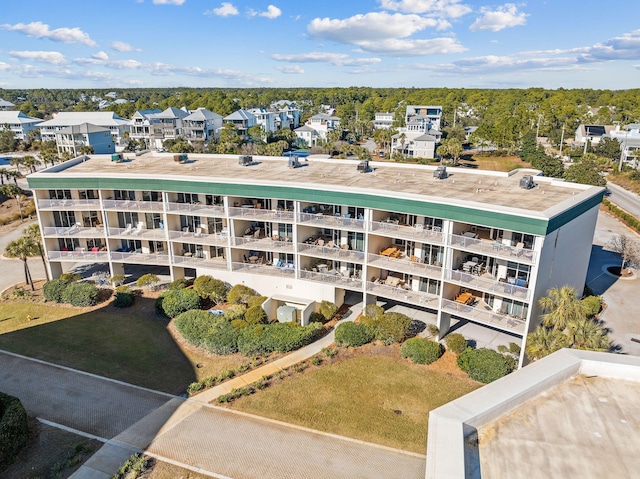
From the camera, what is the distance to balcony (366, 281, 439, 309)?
30.0 meters

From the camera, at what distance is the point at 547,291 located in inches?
1056

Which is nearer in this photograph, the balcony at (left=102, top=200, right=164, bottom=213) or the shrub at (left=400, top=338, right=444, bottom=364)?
the shrub at (left=400, top=338, right=444, bottom=364)

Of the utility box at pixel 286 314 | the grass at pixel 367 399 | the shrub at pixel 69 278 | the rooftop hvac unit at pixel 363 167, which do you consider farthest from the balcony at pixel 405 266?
the shrub at pixel 69 278

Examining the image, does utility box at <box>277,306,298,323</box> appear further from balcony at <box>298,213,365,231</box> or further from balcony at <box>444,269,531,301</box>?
balcony at <box>444,269,531,301</box>

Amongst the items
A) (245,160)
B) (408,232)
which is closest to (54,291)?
(245,160)

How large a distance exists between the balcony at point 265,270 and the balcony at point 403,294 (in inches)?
255

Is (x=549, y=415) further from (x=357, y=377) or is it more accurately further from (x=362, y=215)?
(x=362, y=215)

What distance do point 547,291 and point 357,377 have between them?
12.6 metres

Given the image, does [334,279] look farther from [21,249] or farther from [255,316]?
[21,249]

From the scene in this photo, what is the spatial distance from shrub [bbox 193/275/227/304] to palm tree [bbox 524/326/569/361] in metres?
22.1

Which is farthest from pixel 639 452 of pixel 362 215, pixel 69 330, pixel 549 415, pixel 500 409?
pixel 69 330

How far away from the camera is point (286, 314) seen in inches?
1257

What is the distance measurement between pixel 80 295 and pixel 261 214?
16.1m

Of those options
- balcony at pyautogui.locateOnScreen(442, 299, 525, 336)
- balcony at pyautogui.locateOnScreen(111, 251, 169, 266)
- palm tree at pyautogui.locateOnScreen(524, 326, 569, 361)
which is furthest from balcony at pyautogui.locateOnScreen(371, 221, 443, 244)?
balcony at pyautogui.locateOnScreen(111, 251, 169, 266)
